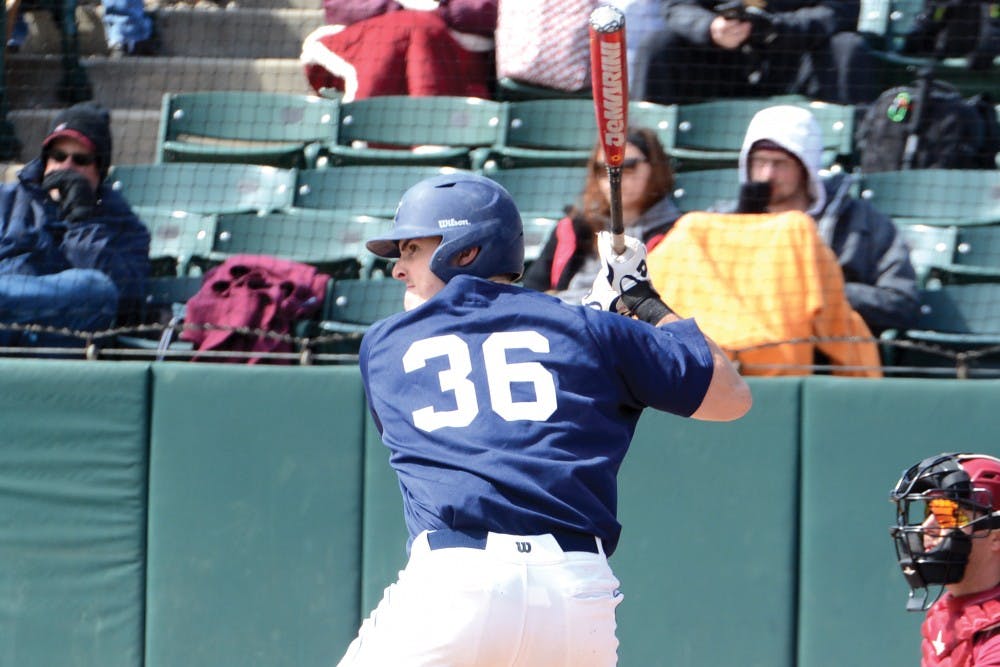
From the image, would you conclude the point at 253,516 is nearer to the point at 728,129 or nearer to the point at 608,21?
the point at 608,21

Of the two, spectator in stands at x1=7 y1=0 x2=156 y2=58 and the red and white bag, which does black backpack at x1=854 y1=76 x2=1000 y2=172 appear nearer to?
the red and white bag

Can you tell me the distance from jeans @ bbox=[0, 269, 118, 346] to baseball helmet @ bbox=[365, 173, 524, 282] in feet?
9.02

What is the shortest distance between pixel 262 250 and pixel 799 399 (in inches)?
92.9

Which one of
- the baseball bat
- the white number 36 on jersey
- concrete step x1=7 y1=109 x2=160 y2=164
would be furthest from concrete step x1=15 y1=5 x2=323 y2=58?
the white number 36 on jersey

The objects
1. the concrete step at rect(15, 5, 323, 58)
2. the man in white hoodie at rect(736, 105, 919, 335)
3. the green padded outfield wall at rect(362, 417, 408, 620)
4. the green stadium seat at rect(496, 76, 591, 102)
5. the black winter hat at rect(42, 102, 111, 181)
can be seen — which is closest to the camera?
the green padded outfield wall at rect(362, 417, 408, 620)

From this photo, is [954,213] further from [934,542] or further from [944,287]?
[934,542]

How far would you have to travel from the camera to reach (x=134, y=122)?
7707 mm

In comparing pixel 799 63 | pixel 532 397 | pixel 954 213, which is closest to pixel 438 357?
pixel 532 397

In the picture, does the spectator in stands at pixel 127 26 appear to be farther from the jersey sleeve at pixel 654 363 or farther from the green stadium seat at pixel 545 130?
the jersey sleeve at pixel 654 363

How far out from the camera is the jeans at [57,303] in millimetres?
5375

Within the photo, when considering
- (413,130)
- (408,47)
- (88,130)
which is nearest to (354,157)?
(413,130)

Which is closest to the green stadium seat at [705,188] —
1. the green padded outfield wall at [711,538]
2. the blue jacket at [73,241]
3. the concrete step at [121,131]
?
the green padded outfield wall at [711,538]

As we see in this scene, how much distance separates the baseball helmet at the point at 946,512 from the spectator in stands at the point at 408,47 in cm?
398

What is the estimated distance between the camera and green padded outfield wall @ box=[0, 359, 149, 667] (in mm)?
5020
